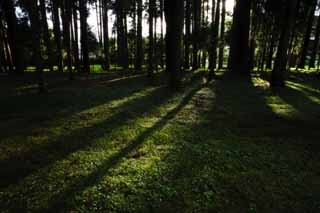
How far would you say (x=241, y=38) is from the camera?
12.1 m

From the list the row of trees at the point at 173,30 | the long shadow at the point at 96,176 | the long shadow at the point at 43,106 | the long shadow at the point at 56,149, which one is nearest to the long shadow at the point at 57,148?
the long shadow at the point at 56,149

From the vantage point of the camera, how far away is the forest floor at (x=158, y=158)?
6.54ft

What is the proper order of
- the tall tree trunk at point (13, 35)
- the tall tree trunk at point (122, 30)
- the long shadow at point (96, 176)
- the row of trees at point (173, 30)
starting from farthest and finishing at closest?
the tall tree trunk at point (122, 30), the tall tree trunk at point (13, 35), the row of trees at point (173, 30), the long shadow at point (96, 176)

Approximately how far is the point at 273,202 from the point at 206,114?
2.99 metres

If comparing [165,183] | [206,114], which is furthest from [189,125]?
[165,183]

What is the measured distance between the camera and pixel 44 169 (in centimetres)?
251

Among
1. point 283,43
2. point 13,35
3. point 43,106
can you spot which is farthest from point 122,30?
point 43,106

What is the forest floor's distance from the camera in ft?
6.54

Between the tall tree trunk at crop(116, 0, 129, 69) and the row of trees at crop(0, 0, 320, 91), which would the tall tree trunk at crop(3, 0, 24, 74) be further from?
the tall tree trunk at crop(116, 0, 129, 69)

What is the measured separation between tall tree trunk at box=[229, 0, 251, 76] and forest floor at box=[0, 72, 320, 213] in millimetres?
7180

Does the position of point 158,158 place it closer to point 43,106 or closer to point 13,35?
point 43,106

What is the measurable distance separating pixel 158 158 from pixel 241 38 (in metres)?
11.6

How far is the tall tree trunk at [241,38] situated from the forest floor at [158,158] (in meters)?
7.18

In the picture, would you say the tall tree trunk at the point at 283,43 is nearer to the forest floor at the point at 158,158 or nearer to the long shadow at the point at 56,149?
the forest floor at the point at 158,158
